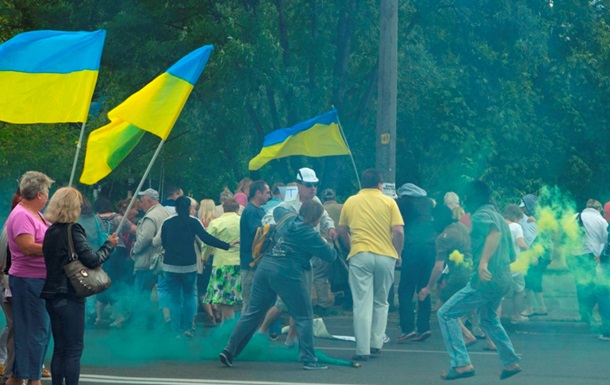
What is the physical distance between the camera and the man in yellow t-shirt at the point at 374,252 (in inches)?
463

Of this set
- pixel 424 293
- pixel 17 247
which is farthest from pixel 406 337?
pixel 17 247

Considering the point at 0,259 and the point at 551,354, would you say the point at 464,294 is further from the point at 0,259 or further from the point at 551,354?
the point at 0,259

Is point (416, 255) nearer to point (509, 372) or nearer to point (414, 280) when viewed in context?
point (414, 280)

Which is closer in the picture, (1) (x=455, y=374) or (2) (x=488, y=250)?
(2) (x=488, y=250)

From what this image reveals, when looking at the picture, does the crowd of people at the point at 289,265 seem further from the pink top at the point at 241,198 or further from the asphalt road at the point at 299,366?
the asphalt road at the point at 299,366

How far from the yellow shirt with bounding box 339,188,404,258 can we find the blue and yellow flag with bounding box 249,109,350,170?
4.85 metres

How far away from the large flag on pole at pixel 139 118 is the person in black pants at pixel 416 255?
148 inches

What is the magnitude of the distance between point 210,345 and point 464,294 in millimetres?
3188

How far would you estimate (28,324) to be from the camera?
844 cm

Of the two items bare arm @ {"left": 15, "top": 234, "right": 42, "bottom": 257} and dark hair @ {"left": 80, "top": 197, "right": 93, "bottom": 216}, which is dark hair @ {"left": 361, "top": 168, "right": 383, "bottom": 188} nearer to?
dark hair @ {"left": 80, "top": 197, "right": 93, "bottom": 216}

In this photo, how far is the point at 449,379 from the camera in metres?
10.2

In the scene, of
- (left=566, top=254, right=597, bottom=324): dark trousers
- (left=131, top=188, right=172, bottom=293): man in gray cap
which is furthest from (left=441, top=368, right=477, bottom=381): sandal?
(left=131, top=188, right=172, bottom=293): man in gray cap

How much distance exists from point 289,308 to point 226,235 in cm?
330

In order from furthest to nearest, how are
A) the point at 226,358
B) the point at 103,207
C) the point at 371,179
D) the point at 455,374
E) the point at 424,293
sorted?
the point at 103,207 < the point at 424,293 < the point at 371,179 < the point at 226,358 < the point at 455,374
